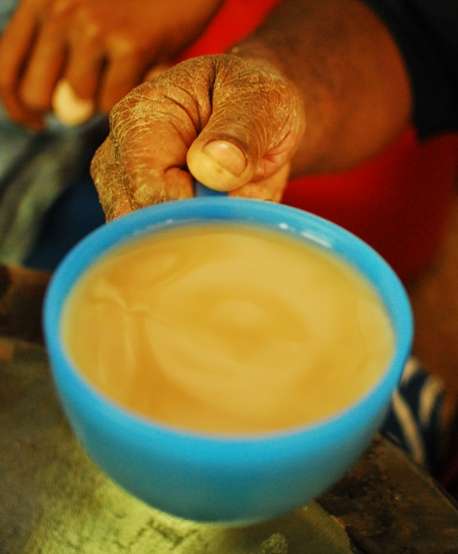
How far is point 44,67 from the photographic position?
1014mm

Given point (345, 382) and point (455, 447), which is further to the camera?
point (455, 447)

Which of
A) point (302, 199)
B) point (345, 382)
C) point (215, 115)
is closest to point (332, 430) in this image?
point (345, 382)

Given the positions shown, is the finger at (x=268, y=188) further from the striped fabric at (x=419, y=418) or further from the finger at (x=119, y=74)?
the striped fabric at (x=419, y=418)

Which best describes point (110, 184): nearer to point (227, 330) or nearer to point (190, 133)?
point (190, 133)

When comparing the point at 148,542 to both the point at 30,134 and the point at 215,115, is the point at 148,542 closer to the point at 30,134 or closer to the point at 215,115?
the point at 215,115

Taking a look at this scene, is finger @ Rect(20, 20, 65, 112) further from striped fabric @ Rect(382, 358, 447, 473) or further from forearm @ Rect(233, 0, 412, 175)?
striped fabric @ Rect(382, 358, 447, 473)

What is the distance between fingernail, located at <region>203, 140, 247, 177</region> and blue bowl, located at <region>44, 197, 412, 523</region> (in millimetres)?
87

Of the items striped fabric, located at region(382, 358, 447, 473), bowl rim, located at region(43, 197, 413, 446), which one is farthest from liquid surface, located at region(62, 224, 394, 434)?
striped fabric, located at region(382, 358, 447, 473)

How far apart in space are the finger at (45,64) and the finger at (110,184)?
1.44ft

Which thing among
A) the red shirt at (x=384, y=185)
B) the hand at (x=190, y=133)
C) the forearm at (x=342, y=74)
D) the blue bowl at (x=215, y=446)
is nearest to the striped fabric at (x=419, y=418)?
the red shirt at (x=384, y=185)

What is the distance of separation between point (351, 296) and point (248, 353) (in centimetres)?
8

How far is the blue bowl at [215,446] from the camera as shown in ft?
1.09

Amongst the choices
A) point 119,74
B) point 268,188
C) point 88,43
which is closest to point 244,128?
point 268,188

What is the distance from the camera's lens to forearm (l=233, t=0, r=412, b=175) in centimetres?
102
